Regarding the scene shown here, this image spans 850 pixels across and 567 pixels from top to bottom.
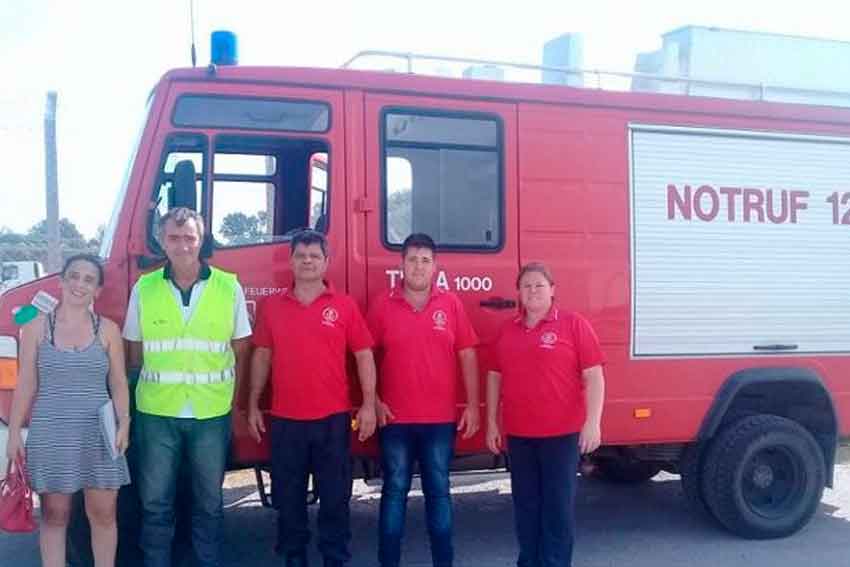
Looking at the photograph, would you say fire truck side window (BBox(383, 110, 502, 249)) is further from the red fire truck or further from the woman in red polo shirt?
the woman in red polo shirt

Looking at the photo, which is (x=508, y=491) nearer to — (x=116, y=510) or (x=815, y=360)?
(x=815, y=360)

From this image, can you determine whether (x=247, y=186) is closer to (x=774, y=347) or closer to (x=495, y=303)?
(x=495, y=303)

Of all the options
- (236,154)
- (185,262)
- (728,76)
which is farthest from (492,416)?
(728,76)

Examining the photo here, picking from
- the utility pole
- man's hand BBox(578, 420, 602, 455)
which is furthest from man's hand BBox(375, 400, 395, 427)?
the utility pole

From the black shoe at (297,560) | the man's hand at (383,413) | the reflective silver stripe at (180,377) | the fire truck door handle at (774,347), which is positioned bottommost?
the black shoe at (297,560)

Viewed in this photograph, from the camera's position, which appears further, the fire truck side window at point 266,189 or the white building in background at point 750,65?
the white building in background at point 750,65

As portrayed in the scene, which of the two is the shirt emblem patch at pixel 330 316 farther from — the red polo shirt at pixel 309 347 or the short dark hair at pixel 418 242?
the short dark hair at pixel 418 242

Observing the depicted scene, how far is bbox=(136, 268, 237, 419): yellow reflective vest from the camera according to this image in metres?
4.42

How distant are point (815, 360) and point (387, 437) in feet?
9.72

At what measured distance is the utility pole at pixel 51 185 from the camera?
7887mm

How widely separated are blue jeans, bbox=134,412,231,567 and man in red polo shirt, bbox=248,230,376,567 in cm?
29

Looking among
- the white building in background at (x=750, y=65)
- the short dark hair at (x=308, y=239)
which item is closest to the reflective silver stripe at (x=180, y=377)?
the short dark hair at (x=308, y=239)

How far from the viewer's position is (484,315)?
17.3ft

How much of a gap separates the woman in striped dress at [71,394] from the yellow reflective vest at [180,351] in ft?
0.50
